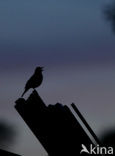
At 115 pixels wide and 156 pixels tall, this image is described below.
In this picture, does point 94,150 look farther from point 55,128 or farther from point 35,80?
point 35,80

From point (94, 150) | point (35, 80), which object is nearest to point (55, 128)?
point (94, 150)

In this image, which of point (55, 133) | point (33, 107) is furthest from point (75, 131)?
point (33, 107)

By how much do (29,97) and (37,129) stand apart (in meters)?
0.63

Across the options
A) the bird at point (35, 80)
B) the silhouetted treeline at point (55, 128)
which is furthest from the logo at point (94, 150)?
the bird at point (35, 80)

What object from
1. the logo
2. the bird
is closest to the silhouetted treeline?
the logo

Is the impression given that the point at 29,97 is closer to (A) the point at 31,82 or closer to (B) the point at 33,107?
(B) the point at 33,107

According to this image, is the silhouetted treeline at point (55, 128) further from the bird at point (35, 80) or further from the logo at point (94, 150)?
the bird at point (35, 80)

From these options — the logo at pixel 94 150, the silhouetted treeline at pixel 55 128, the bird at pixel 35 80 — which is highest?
the bird at pixel 35 80

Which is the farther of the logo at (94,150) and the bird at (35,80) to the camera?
the bird at (35,80)

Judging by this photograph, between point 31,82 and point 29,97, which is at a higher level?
point 31,82

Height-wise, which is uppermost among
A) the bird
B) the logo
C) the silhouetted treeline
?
the bird

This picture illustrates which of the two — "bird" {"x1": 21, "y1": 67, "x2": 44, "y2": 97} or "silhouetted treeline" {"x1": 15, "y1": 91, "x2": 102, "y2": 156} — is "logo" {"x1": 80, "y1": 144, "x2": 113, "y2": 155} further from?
"bird" {"x1": 21, "y1": 67, "x2": 44, "y2": 97}

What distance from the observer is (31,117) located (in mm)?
6512

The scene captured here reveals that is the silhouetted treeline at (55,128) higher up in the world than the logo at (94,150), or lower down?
higher up
